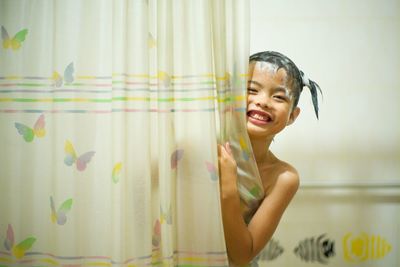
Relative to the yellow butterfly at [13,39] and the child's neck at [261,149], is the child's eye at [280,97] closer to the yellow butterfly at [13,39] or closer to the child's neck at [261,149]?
the child's neck at [261,149]

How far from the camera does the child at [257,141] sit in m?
0.74

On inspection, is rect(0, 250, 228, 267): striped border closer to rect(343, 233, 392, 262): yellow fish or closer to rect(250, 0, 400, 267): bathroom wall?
rect(250, 0, 400, 267): bathroom wall

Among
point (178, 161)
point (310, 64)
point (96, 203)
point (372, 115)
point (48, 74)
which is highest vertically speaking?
point (310, 64)

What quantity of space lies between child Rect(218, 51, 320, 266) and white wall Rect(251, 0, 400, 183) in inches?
13.8

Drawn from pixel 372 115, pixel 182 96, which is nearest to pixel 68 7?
pixel 182 96

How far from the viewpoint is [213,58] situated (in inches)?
29.3

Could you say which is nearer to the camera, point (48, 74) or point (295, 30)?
point (48, 74)

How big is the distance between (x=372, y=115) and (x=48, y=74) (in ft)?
3.73

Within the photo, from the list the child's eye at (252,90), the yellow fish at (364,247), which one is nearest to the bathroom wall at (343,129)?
the yellow fish at (364,247)

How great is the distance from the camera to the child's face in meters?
0.80

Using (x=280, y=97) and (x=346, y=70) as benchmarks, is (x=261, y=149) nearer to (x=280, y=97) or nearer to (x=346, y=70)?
(x=280, y=97)

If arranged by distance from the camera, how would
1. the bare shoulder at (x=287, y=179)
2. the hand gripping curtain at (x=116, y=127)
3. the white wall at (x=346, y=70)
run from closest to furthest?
the hand gripping curtain at (x=116, y=127) < the bare shoulder at (x=287, y=179) < the white wall at (x=346, y=70)

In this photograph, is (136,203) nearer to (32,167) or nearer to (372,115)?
(32,167)

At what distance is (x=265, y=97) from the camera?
2.62 feet
